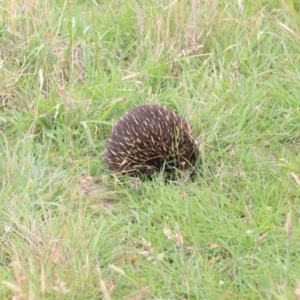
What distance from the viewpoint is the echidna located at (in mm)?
3488

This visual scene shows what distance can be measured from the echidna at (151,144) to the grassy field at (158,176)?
9 cm

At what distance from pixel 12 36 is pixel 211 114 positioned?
1292 mm

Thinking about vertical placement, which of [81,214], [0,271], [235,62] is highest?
[235,62]

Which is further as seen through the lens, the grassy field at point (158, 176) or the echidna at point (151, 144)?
the echidna at point (151, 144)

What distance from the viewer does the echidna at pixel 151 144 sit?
3488mm

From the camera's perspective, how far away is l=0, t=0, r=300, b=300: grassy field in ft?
8.50

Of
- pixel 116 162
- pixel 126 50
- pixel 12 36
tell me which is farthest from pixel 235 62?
pixel 12 36

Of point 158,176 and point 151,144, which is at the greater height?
point 151,144

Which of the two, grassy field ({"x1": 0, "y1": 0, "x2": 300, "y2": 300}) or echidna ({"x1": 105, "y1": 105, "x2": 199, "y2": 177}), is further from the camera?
echidna ({"x1": 105, "y1": 105, "x2": 199, "y2": 177})

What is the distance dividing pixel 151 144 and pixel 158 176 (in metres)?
0.16

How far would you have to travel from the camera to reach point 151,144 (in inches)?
138

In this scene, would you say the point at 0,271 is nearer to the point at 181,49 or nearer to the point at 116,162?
the point at 116,162

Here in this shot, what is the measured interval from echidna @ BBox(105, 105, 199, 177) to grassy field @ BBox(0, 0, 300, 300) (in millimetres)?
92

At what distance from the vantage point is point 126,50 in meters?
4.31
